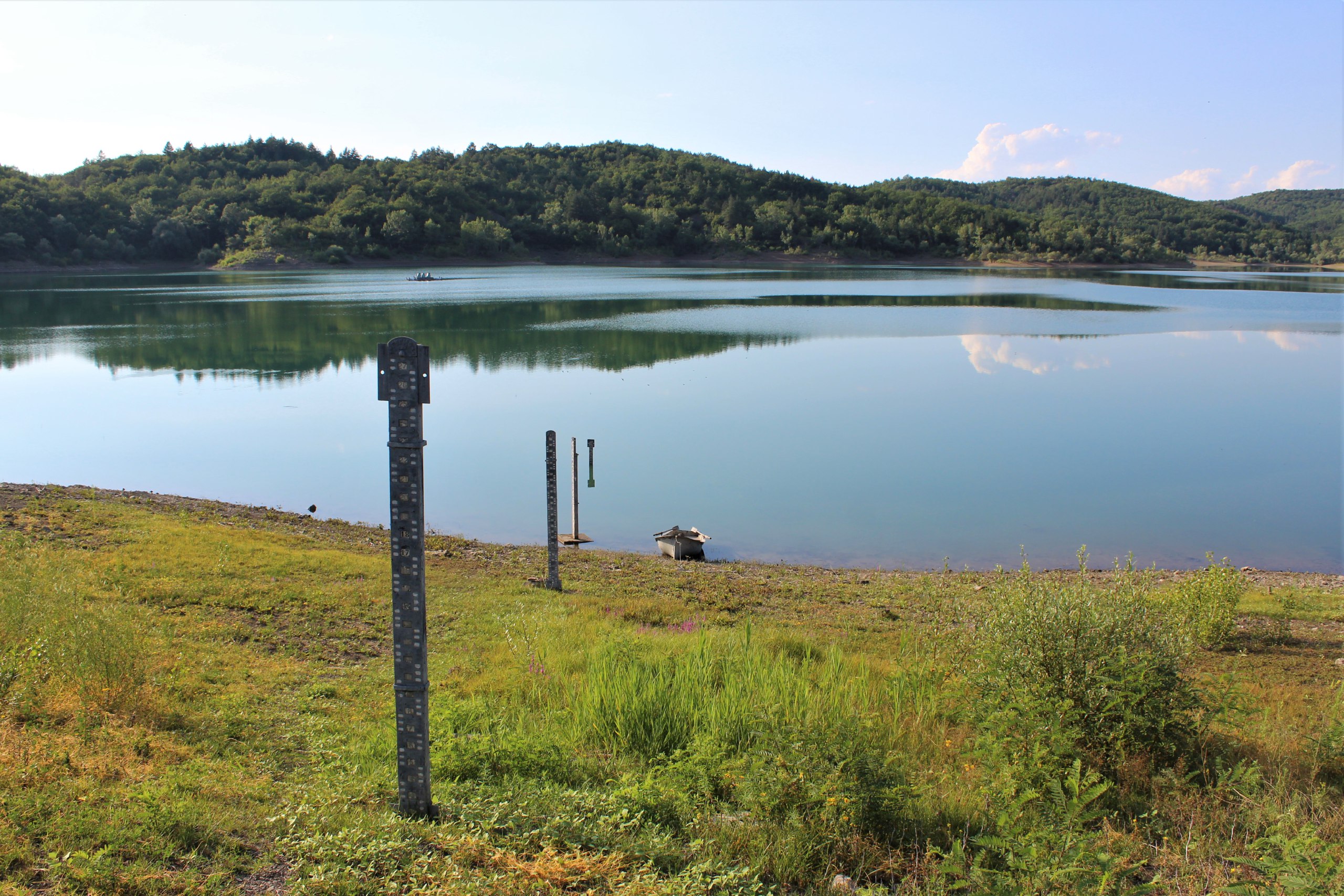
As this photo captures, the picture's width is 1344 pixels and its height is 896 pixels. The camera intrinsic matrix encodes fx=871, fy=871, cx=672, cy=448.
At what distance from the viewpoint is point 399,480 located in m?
3.41

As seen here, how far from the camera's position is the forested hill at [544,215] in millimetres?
91188

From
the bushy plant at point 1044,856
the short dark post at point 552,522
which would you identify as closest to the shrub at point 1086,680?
the bushy plant at point 1044,856

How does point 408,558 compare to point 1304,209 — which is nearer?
point 408,558

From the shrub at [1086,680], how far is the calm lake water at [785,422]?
6.93m

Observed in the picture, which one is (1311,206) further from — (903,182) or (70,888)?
(70,888)

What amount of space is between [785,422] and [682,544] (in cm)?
906

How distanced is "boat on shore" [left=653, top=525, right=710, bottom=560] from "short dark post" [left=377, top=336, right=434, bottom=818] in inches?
312

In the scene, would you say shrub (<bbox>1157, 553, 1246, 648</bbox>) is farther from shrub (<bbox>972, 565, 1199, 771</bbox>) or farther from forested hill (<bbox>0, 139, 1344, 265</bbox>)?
forested hill (<bbox>0, 139, 1344, 265</bbox>)

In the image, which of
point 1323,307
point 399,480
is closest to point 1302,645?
point 399,480

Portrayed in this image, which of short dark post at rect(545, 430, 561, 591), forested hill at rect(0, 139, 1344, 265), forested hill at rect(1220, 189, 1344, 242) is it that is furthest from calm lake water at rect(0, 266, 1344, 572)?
forested hill at rect(1220, 189, 1344, 242)

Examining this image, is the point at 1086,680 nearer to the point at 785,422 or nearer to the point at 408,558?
the point at 408,558

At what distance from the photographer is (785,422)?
66.2 feet

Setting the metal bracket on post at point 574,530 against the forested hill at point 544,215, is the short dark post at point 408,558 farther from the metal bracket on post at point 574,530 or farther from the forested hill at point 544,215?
the forested hill at point 544,215

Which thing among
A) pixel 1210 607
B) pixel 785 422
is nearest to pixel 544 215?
pixel 785 422
